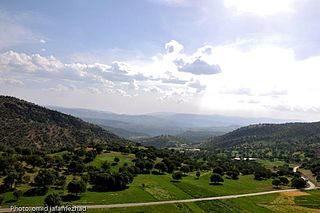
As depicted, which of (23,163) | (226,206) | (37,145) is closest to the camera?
(226,206)

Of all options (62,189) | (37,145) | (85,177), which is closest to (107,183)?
(85,177)

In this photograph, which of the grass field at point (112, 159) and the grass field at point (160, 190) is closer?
the grass field at point (160, 190)

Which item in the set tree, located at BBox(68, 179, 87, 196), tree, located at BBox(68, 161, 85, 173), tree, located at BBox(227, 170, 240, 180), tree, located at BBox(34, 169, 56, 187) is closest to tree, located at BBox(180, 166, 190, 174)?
tree, located at BBox(227, 170, 240, 180)

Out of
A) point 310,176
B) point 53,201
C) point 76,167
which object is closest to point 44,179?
point 76,167

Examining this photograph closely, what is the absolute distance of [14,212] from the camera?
79.6 m

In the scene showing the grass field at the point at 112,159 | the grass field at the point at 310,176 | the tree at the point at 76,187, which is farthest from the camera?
the grass field at the point at 310,176

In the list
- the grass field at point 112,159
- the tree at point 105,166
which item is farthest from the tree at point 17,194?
the grass field at point 112,159

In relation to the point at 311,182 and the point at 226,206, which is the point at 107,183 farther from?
the point at 311,182

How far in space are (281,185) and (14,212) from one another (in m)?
112

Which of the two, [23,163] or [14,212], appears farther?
[23,163]

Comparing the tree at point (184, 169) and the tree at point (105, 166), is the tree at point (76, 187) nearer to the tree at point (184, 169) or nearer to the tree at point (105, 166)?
the tree at point (105, 166)

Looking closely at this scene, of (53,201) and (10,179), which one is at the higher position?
(10,179)

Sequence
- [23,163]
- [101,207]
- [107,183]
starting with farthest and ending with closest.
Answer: [23,163]
[107,183]
[101,207]

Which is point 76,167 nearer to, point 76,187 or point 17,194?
point 76,187
